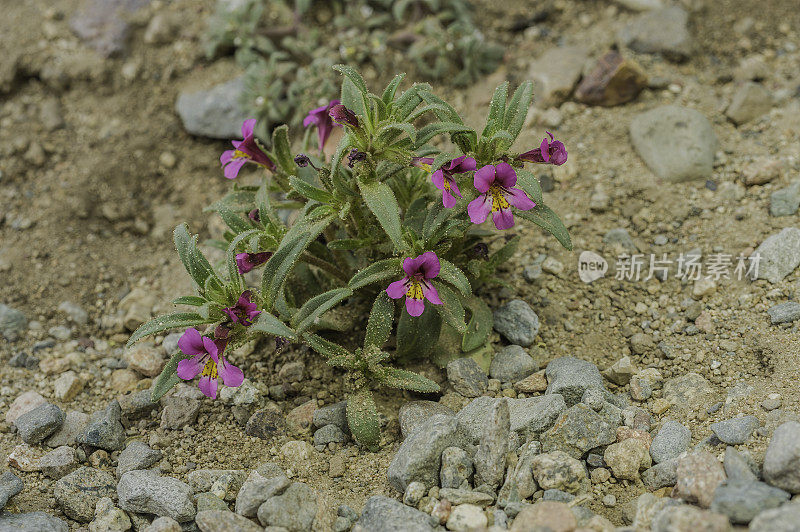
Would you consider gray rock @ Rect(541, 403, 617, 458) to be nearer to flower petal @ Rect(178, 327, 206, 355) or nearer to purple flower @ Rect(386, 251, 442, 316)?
purple flower @ Rect(386, 251, 442, 316)

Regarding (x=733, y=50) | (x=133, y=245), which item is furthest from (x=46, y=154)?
(x=733, y=50)

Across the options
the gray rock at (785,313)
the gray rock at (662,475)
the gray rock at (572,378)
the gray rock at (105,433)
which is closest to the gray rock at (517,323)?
the gray rock at (572,378)

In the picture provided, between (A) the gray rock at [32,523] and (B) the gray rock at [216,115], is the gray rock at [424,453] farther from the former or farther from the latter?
(B) the gray rock at [216,115]

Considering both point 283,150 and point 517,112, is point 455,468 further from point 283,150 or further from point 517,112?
point 283,150

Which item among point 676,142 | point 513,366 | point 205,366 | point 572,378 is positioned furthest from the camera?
point 676,142

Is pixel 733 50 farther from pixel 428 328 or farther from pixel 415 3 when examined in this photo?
pixel 428 328

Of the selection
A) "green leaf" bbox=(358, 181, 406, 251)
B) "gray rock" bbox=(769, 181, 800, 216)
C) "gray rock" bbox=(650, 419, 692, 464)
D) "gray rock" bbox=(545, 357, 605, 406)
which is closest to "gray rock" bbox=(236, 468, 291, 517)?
"green leaf" bbox=(358, 181, 406, 251)

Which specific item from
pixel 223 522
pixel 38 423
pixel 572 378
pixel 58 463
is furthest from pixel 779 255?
pixel 38 423
